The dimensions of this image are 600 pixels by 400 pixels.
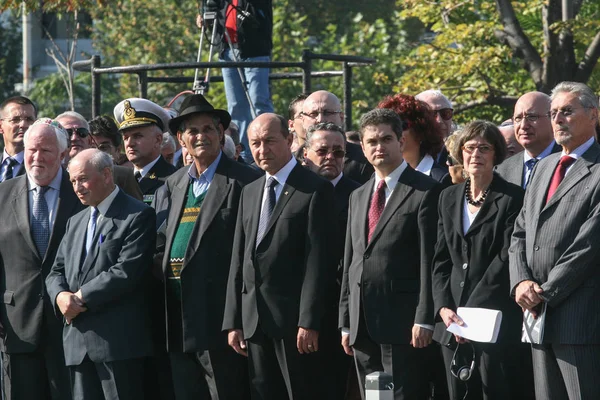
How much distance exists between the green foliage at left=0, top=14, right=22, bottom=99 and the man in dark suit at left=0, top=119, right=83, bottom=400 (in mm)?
26754

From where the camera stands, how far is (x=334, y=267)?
26.7ft

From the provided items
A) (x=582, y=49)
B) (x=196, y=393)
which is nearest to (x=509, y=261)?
(x=196, y=393)

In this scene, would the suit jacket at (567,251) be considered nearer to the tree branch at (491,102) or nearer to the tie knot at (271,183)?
the tie knot at (271,183)

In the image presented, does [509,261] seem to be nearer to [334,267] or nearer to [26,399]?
[334,267]

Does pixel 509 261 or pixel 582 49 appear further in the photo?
pixel 582 49

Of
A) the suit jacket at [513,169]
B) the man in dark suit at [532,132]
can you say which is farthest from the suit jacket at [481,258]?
the man in dark suit at [532,132]

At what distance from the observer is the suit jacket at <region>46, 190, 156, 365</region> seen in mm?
8398

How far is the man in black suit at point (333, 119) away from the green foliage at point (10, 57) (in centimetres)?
2668

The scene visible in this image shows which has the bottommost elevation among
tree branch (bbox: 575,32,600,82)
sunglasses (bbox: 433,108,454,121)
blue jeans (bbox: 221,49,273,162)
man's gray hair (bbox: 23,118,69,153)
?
man's gray hair (bbox: 23,118,69,153)

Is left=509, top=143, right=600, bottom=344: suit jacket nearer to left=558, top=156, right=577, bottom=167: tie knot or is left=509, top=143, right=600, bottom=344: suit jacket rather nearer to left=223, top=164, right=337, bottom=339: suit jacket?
left=558, top=156, right=577, bottom=167: tie knot

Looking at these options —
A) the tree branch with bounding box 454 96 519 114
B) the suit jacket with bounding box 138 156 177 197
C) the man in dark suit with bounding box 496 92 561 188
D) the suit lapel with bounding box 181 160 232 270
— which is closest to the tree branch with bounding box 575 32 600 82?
the tree branch with bounding box 454 96 519 114

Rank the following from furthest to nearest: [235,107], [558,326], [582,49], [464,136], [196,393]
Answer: [582,49]
[235,107]
[196,393]
[464,136]
[558,326]

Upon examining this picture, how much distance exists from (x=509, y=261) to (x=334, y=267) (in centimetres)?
129

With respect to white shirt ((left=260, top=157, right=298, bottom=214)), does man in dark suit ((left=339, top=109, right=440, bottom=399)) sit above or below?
below
